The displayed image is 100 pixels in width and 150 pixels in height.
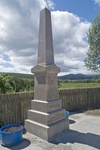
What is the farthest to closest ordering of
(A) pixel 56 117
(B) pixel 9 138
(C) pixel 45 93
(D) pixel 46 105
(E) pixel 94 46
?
1. (E) pixel 94 46
2. (A) pixel 56 117
3. (C) pixel 45 93
4. (D) pixel 46 105
5. (B) pixel 9 138

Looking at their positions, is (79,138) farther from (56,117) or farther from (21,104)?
(21,104)

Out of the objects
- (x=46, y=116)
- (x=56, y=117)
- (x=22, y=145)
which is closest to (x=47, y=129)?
(x=46, y=116)

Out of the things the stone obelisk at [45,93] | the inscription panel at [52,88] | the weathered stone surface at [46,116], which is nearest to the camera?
the weathered stone surface at [46,116]

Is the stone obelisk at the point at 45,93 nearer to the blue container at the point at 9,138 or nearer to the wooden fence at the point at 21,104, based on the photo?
the blue container at the point at 9,138

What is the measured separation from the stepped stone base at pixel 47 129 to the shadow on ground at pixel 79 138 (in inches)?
7.3

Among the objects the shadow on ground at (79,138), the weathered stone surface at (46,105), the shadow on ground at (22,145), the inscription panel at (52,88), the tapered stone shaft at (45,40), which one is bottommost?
the shadow on ground at (22,145)

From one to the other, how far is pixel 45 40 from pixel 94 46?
8.99 meters

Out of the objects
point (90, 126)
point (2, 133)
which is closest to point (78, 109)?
point (90, 126)

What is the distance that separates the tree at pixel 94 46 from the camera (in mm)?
12719

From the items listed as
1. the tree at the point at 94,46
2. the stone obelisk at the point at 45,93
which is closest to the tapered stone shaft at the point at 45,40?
the stone obelisk at the point at 45,93

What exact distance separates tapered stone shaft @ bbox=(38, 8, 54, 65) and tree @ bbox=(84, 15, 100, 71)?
8604 mm

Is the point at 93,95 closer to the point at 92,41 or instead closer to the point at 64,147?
the point at 92,41

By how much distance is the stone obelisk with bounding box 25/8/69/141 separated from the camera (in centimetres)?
471

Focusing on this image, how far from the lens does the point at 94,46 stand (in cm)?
1282
